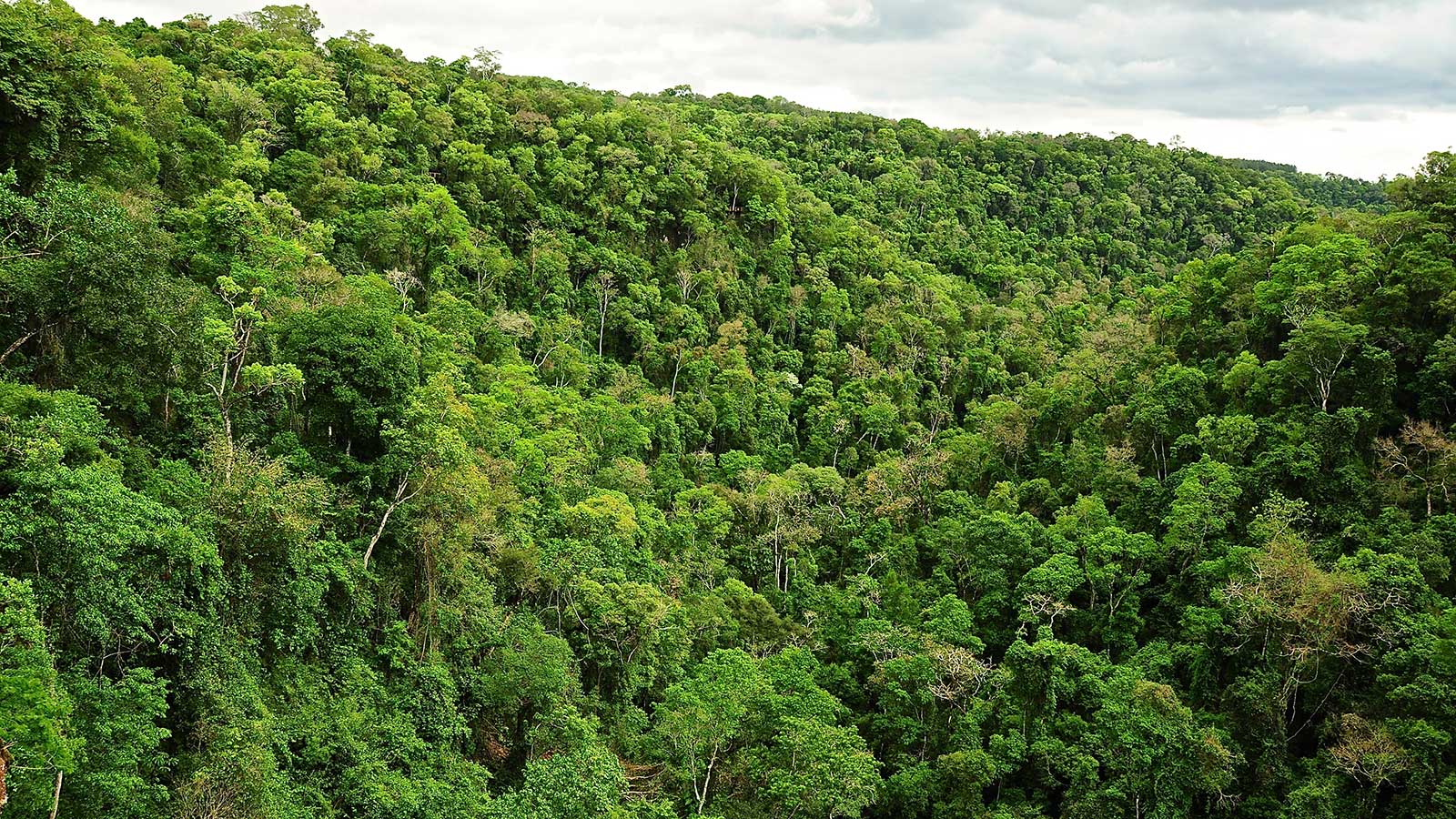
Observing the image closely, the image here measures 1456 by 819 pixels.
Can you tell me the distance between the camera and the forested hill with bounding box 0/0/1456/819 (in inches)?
608

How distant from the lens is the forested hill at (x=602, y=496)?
15.5 metres

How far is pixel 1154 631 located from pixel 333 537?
2171 centimetres

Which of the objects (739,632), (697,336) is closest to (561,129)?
(697,336)

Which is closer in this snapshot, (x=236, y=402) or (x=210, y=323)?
(x=210, y=323)

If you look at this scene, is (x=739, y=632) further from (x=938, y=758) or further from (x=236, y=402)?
(x=236, y=402)

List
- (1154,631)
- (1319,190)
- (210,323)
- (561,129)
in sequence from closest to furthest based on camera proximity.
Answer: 1. (210,323)
2. (1154,631)
3. (561,129)
4. (1319,190)

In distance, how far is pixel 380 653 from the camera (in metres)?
19.0

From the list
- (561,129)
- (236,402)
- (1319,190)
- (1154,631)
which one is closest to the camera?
(236,402)

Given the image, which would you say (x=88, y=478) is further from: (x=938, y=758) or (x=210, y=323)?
(x=938, y=758)

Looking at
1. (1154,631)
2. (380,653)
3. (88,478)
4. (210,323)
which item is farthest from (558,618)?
(1154,631)

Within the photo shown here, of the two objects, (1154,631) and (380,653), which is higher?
(380,653)

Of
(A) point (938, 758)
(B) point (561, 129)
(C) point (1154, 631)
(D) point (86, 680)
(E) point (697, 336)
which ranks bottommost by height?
(A) point (938, 758)

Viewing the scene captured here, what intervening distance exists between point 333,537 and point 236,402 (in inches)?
135

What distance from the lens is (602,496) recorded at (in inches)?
1029
